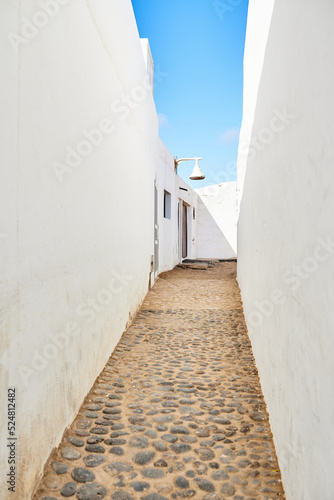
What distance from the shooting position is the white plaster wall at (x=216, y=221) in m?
18.4

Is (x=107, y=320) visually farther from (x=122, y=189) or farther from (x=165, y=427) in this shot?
(x=122, y=189)

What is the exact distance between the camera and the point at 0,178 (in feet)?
5.47

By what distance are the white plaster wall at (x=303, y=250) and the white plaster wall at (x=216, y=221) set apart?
1583cm

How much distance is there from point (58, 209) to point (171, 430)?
1880mm

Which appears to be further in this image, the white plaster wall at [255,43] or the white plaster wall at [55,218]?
the white plaster wall at [255,43]

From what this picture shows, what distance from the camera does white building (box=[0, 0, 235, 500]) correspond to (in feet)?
5.90

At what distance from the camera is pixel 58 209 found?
95.3 inches

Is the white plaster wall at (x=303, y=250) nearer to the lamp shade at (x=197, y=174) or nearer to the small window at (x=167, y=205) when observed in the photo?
the small window at (x=167, y=205)

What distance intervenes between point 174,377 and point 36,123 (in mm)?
2754

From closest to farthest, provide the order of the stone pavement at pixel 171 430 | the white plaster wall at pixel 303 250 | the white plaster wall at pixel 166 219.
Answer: the white plaster wall at pixel 303 250 < the stone pavement at pixel 171 430 < the white plaster wall at pixel 166 219

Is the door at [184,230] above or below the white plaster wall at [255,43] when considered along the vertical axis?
below

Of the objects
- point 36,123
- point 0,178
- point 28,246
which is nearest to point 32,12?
point 36,123
